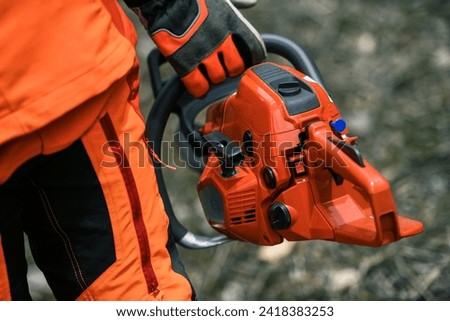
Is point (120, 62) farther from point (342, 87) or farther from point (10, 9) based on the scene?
point (342, 87)

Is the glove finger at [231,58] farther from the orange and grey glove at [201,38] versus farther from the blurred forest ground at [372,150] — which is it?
the blurred forest ground at [372,150]

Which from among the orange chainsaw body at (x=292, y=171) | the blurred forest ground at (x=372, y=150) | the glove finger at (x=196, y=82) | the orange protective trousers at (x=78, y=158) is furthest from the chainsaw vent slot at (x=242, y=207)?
the blurred forest ground at (x=372, y=150)

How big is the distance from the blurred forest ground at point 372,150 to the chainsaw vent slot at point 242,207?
46.2 inches

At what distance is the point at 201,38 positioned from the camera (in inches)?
65.8

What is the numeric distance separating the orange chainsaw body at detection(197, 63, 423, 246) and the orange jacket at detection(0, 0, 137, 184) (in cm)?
36

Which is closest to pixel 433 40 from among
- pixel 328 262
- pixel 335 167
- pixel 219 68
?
pixel 328 262

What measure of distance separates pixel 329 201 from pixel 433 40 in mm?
1884

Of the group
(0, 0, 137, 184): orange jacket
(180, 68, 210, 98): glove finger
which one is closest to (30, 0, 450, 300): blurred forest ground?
(180, 68, 210, 98): glove finger

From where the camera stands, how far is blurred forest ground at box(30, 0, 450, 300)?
2709 mm

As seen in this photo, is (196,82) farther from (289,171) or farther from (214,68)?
(289,171)

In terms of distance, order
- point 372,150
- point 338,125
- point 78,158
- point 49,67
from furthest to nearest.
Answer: point 372,150 < point 338,125 < point 78,158 < point 49,67

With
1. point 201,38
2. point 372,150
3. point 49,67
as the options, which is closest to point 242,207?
point 201,38

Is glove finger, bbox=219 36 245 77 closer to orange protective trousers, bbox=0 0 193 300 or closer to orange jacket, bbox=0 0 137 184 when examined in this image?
orange protective trousers, bbox=0 0 193 300

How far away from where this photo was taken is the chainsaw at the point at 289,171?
1376mm
